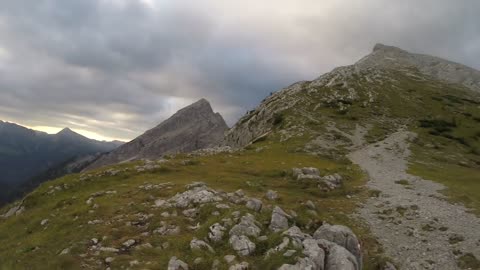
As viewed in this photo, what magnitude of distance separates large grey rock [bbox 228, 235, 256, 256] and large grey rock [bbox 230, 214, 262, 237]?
638mm

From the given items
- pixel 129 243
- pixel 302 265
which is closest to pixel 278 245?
pixel 302 265

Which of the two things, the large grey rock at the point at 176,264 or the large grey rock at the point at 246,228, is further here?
the large grey rock at the point at 246,228

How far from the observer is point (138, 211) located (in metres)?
35.2

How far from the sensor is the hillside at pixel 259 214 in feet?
85.3

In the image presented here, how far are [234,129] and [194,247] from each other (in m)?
128

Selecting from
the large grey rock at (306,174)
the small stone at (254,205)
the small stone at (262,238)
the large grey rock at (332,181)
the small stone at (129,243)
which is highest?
the large grey rock at (306,174)

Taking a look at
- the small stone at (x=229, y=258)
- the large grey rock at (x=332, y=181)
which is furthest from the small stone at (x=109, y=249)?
the large grey rock at (x=332, y=181)

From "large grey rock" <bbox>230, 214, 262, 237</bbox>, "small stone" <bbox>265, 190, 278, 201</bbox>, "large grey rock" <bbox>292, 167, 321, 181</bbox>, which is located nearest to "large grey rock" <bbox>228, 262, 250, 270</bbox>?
"large grey rock" <bbox>230, 214, 262, 237</bbox>

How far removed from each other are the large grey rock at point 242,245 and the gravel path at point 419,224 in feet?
41.2

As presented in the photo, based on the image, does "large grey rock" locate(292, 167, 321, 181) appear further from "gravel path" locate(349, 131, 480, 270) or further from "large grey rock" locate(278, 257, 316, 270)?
"large grey rock" locate(278, 257, 316, 270)

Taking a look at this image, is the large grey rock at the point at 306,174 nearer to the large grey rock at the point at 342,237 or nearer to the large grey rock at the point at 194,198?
the large grey rock at the point at 194,198

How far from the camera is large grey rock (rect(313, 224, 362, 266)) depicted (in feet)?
90.4

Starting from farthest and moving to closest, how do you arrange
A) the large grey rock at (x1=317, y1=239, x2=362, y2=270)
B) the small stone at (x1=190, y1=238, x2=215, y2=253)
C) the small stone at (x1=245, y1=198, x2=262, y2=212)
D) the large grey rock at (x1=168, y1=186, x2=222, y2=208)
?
the large grey rock at (x1=168, y1=186, x2=222, y2=208) < the small stone at (x1=245, y1=198, x2=262, y2=212) < the small stone at (x1=190, y1=238, x2=215, y2=253) < the large grey rock at (x1=317, y1=239, x2=362, y2=270)

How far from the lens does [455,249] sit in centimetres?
3316
